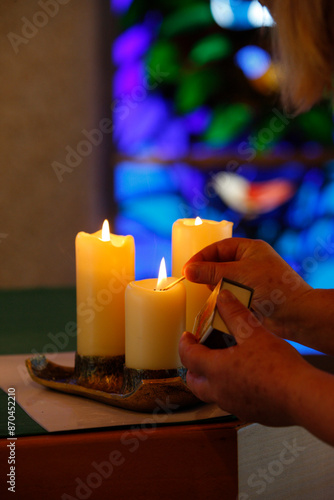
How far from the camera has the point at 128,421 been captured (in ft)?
2.32

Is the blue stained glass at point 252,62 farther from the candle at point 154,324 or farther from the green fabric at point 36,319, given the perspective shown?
the candle at point 154,324

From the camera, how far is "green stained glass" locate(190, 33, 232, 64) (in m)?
2.86

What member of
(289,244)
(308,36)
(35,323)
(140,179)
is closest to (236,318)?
(35,323)

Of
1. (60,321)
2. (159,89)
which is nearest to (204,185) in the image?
(159,89)

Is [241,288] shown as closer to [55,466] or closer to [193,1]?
[55,466]

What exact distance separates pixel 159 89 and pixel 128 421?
2303 millimetres

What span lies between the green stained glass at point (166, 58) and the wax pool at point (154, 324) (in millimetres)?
2234

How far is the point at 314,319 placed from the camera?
0.90 metres

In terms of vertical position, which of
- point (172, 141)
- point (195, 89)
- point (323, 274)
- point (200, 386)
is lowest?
point (323, 274)

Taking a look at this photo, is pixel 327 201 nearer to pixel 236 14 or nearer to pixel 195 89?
pixel 195 89

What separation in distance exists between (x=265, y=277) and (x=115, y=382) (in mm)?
261

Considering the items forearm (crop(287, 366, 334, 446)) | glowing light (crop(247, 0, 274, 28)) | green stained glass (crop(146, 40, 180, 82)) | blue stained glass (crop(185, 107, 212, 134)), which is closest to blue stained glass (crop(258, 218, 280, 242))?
blue stained glass (crop(185, 107, 212, 134))

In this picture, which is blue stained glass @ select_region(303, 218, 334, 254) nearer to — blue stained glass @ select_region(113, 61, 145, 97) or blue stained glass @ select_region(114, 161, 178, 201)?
blue stained glass @ select_region(114, 161, 178, 201)

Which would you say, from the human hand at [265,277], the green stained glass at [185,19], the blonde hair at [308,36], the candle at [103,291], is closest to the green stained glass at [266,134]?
the green stained glass at [185,19]
